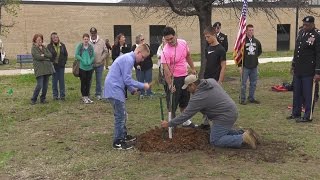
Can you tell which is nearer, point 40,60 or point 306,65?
point 306,65

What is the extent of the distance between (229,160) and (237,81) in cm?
1005

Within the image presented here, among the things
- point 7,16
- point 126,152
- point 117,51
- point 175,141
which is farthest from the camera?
point 7,16

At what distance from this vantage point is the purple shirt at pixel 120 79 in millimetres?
6320

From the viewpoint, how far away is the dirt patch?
6.09 metres

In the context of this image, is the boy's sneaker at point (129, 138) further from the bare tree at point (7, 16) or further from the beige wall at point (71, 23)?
the beige wall at point (71, 23)

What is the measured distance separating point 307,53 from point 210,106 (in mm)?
2912

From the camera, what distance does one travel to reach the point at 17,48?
3384cm

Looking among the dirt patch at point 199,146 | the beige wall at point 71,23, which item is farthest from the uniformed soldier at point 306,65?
the beige wall at point 71,23

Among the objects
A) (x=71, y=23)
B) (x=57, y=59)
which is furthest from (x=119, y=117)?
(x=71, y=23)

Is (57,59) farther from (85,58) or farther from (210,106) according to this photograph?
(210,106)

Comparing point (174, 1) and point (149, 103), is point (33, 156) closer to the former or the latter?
point (149, 103)

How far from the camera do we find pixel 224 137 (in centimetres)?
632

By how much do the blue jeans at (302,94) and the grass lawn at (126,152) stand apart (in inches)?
12.3

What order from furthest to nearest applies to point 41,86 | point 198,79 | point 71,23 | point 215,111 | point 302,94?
point 71,23 < point 41,86 < point 302,94 < point 215,111 < point 198,79
